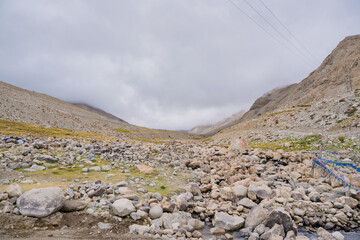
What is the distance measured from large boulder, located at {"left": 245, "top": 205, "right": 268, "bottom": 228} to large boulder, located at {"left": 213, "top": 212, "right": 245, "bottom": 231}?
0.23m

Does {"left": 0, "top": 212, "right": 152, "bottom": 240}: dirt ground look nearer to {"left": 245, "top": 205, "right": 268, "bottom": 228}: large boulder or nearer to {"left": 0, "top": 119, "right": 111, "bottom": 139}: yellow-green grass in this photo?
{"left": 245, "top": 205, "right": 268, "bottom": 228}: large boulder

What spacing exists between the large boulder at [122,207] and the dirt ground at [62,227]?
0.29 meters

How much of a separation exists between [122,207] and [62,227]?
1904 mm

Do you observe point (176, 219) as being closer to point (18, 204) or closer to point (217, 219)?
point (217, 219)

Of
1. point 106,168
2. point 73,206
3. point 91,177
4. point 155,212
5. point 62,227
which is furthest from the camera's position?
point 106,168

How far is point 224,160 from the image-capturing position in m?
16.2

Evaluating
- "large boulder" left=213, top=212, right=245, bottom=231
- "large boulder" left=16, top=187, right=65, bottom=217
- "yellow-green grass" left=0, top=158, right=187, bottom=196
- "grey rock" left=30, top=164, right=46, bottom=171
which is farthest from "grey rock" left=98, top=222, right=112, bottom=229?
"grey rock" left=30, top=164, right=46, bottom=171

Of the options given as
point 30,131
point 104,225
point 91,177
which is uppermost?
point 30,131

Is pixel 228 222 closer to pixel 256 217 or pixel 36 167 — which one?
pixel 256 217

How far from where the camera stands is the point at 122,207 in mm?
7207

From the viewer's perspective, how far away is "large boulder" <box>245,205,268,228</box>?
286 inches

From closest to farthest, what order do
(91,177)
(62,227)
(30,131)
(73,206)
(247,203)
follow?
1. (62,227)
2. (73,206)
3. (247,203)
4. (91,177)
5. (30,131)

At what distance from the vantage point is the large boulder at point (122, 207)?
7.09 m

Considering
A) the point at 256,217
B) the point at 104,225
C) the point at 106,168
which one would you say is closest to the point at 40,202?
A: the point at 104,225
